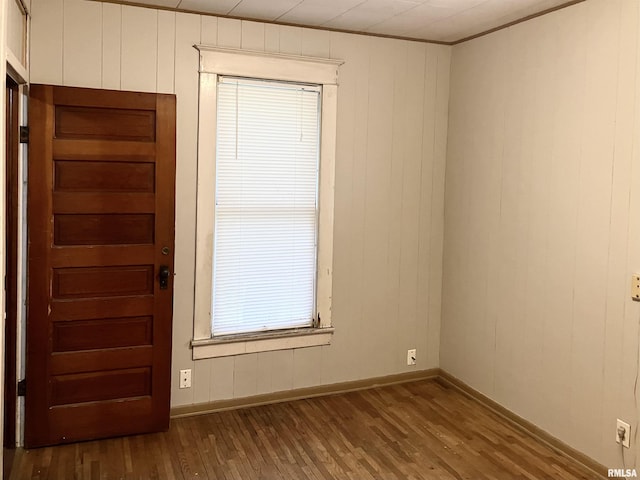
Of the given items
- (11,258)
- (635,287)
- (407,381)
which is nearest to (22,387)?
(11,258)

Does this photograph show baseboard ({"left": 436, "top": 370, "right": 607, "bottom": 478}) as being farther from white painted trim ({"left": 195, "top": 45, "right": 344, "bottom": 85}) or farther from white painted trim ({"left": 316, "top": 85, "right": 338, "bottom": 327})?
white painted trim ({"left": 195, "top": 45, "right": 344, "bottom": 85})

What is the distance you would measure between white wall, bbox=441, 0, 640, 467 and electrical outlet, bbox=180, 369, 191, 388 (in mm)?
1852

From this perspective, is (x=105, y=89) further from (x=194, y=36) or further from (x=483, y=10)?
(x=483, y=10)

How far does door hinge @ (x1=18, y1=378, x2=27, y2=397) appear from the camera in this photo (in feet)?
10.6

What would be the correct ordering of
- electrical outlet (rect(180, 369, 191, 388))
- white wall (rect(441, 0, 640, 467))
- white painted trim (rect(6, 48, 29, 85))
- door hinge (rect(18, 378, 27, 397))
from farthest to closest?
electrical outlet (rect(180, 369, 191, 388)) → door hinge (rect(18, 378, 27, 397)) → white wall (rect(441, 0, 640, 467)) → white painted trim (rect(6, 48, 29, 85))

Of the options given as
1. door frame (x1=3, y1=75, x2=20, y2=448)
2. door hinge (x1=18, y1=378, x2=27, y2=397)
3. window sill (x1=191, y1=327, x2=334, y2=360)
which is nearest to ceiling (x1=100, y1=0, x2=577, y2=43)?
door frame (x1=3, y1=75, x2=20, y2=448)

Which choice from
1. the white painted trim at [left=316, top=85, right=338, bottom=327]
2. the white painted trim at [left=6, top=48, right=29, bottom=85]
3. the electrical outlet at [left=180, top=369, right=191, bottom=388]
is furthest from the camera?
the white painted trim at [left=316, top=85, right=338, bottom=327]

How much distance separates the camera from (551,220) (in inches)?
134

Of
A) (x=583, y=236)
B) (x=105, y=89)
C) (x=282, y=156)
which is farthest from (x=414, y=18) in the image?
(x=105, y=89)

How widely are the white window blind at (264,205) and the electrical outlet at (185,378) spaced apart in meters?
0.30

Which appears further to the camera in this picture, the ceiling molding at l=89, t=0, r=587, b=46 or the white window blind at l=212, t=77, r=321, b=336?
the white window blind at l=212, t=77, r=321, b=336

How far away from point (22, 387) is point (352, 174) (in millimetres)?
2342

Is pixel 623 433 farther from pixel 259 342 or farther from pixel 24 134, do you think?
pixel 24 134

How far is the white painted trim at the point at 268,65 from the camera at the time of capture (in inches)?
141
